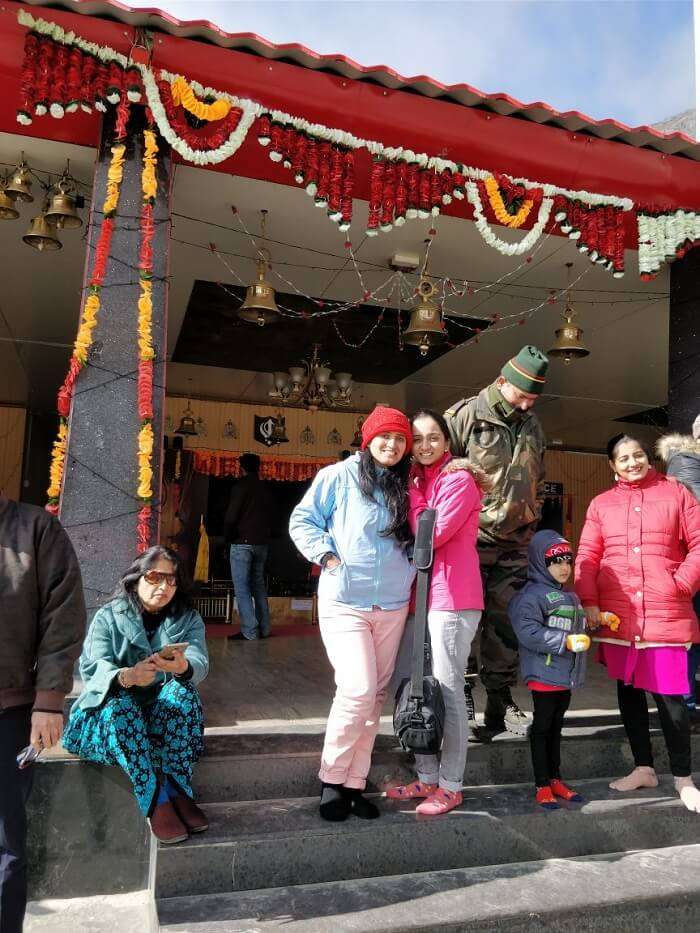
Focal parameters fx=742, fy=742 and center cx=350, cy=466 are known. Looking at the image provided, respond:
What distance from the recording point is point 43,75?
416 cm

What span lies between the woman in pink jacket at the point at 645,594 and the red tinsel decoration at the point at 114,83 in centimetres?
346

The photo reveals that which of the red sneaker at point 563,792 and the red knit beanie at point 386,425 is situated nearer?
the red knit beanie at point 386,425

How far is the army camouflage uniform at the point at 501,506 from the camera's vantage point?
396 cm

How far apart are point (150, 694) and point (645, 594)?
2.46 m

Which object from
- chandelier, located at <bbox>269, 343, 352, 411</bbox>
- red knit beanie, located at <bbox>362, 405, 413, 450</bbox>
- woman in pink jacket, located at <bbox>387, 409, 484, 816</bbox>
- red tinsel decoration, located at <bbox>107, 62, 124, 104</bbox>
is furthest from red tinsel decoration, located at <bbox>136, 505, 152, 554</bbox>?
chandelier, located at <bbox>269, 343, 352, 411</bbox>

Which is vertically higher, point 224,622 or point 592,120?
point 592,120

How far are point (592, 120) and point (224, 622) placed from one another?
28.4 feet

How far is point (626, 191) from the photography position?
5488 millimetres

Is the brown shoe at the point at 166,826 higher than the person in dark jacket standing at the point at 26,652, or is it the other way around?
the person in dark jacket standing at the point at 26,652

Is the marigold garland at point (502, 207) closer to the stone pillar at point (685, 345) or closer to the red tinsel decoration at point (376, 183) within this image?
the red tinsel decoration at point (376, 183)

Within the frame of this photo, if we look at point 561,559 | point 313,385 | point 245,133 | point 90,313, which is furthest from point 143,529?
point 313,385

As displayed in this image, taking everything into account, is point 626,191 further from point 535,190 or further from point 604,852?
point 604,852

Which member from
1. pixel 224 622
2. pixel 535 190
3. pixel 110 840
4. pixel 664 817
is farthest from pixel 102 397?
pixel 224 622

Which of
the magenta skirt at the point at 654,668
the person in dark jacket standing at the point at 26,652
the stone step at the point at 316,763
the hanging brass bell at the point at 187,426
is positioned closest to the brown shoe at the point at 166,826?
the stone step at the point at 316,763
